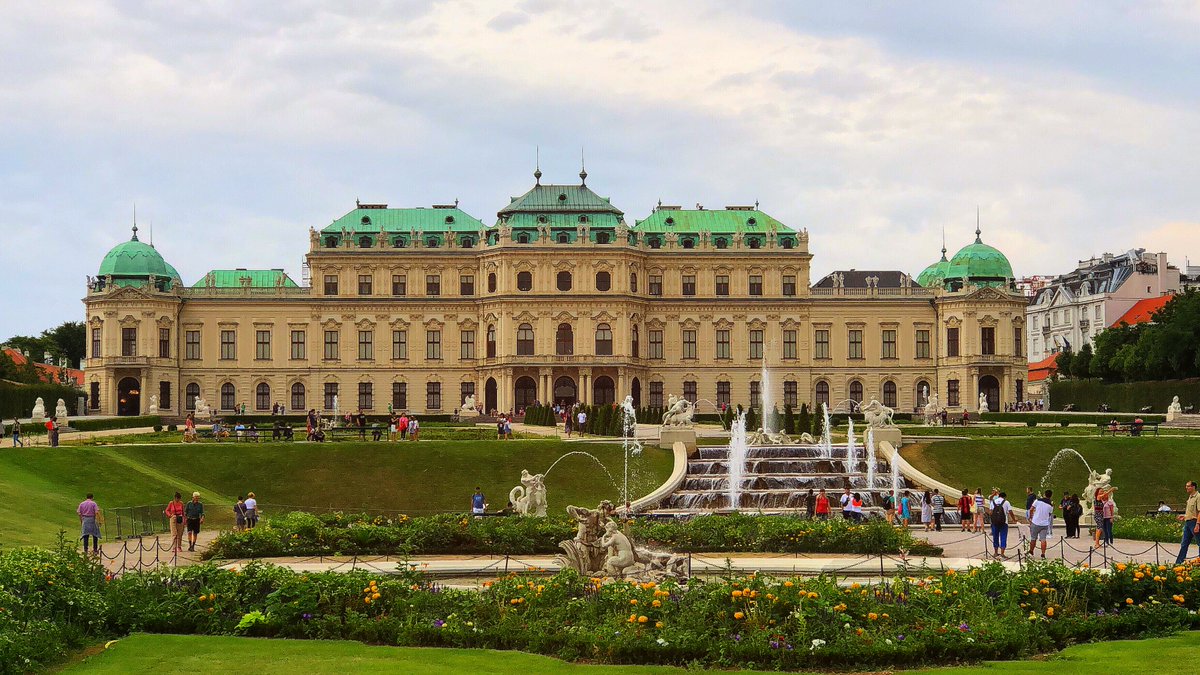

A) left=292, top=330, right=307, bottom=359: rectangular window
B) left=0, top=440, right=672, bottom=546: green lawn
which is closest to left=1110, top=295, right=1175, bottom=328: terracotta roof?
left=292, top=330, right=307, bottom=359: rectangular window

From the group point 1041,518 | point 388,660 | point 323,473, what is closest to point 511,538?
point 1041,518

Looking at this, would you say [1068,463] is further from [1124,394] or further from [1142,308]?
[1142,308]

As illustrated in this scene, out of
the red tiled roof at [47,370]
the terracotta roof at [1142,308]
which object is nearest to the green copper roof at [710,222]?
the terracotta roof at [1142,308]

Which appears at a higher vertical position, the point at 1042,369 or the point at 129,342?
the point at 129,342

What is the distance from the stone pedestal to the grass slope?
9038 millimetres

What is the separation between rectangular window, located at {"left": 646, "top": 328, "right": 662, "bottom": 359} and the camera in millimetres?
98062

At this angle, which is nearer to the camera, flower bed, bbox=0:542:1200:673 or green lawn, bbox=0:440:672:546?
flower bed, bbox=0:542:1200:673

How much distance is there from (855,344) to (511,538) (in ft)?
224

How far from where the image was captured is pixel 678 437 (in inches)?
2327

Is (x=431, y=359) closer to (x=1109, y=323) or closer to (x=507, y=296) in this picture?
(x=507, y=296)

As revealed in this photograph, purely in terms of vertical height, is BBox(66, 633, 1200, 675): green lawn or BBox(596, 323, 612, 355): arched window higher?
BBox(596, 323, 612, 355): arched window

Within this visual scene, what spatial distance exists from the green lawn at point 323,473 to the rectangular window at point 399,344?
1466 inches

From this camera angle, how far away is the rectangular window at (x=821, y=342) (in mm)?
98688

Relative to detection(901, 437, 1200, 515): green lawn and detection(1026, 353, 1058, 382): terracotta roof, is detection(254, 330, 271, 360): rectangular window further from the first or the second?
detection(1026, 353, 1058, 382): terracotta roof
